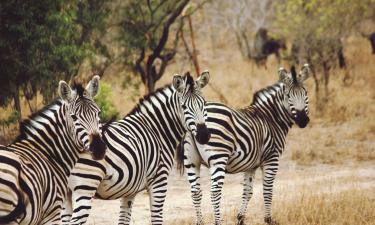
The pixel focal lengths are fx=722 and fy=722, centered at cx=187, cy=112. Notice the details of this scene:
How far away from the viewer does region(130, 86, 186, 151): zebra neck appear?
23.7ft

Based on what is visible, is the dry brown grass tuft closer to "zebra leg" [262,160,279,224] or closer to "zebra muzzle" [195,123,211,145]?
"zebra leg" [262,160,279,224]

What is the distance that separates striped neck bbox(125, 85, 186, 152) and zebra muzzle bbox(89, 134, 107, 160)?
132 centimetres

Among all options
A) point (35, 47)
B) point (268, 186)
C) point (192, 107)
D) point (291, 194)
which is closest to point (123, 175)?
point (192, 107)

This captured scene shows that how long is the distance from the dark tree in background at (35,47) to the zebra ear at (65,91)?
5.72 m

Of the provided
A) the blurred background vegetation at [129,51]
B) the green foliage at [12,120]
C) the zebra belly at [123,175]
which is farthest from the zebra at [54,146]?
the green foliage at [12,120]

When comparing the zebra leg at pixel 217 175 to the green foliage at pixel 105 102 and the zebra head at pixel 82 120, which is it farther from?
the green foliage at pixel 105 102

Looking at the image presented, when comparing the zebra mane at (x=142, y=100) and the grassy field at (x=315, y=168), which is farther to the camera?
the grassy field at (x=315, y=168)

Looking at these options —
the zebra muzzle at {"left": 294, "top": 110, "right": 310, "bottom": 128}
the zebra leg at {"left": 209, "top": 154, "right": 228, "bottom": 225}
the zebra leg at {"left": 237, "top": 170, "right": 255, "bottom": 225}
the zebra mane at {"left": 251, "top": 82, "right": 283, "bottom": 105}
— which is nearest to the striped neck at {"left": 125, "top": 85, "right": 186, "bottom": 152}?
the zebra leg at {"left": 209, "top": 154, "right": 228, "bottom": 225}

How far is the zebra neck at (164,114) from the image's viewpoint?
23.7 feet

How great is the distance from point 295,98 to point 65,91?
13.1 feet

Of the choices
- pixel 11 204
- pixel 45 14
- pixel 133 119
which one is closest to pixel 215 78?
pixel 45 14

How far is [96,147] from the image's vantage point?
19.1ft

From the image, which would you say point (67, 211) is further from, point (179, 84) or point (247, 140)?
point (247, 140)

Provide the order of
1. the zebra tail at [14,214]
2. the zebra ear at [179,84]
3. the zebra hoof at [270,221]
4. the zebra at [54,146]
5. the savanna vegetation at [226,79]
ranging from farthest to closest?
the savanna vegetation at [226,79] < the zebra hoof at [270,221] < the zebra ear at [179,84] < the zebra at [54,146] < the zebra tail at [14,214]
